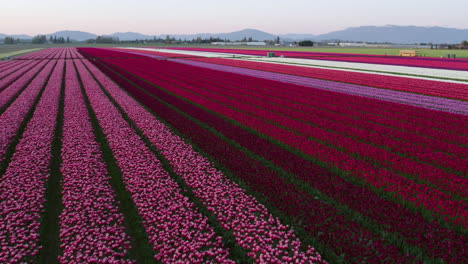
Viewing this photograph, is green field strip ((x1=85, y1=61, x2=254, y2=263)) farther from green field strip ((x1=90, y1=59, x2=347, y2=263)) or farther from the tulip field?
green field strip ((x1=90, y1=59, x2=347, y2=263))

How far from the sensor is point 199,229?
7551 mm

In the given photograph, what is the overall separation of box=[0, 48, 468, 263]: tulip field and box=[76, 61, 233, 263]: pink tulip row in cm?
4

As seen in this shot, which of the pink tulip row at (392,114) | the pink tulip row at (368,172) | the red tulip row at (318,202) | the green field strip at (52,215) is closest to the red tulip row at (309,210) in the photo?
the red tulip row at (318,202)

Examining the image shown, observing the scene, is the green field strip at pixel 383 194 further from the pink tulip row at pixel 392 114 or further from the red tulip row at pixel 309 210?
the pink tulip row at pixel 392 114

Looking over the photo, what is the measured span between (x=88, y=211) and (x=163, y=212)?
6.38 ft

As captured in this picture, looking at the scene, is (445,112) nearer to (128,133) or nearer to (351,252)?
(351,252)

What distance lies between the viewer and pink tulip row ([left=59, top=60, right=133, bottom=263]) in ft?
22.3

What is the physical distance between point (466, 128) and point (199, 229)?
13.6m

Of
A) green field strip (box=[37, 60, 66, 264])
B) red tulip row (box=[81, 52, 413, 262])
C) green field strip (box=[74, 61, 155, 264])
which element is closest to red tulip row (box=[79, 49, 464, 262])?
red tulip row (box=[81, 52, 413, 262])

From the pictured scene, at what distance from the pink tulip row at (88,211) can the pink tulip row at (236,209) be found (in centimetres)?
228

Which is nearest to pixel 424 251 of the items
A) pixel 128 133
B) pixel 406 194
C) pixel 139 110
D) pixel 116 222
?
pixel 406 194

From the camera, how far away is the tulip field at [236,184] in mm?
6875

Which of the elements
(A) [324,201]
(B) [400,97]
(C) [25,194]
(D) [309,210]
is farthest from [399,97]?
(C) [25,194]

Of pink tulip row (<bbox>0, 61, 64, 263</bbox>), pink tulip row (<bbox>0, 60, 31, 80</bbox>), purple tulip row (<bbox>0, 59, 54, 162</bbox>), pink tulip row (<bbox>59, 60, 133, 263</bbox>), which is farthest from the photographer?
pink tulip row (<bbox>0, 60, 31, 80</bbox>)
